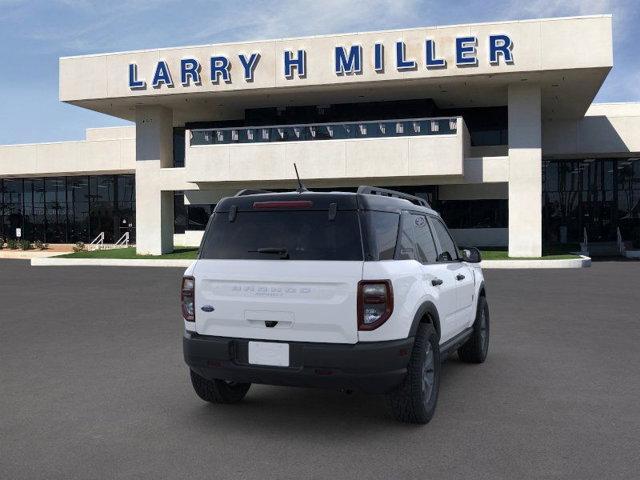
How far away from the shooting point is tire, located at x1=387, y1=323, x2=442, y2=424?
4789 millimetres

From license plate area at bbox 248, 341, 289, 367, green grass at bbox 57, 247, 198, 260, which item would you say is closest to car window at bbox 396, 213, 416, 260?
license plate area at bbox 248, 341, 289, 367

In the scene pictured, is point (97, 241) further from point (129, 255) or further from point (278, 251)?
point (278, 251)

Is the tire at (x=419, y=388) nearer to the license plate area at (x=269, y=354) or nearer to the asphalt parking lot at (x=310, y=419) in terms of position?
the asphalt parking lot at (x=310, y=419)

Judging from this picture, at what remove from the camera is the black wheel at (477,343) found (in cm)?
708

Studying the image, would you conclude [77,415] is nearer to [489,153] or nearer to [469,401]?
[469,401]

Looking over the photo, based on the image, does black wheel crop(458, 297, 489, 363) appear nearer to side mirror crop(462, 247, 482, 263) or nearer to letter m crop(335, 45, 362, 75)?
side mirror crop(462, 247, 482, 263)

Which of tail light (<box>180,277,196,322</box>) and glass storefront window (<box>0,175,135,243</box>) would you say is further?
glass storefront window (<box>0,175,135,243</box>)

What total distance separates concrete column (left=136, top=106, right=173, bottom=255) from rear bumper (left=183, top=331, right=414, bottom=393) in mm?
27005

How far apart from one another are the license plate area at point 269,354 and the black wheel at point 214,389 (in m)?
0.88

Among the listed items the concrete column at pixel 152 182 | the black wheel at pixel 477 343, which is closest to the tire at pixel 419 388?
the black wheel at pixel 477 343

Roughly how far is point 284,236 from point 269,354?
0.92 metres

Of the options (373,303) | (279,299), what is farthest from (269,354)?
(373,303)

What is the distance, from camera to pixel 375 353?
4.46m

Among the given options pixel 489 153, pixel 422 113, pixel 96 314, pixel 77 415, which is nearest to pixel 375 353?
pixel 77 415
